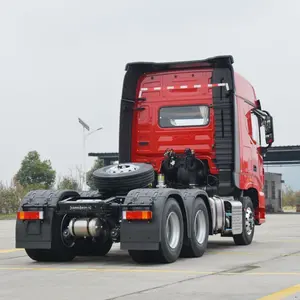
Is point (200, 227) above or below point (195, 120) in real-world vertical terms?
below

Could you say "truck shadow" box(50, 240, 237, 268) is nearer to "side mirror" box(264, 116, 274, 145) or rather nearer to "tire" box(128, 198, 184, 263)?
"tire" box(128, 198, 184, 263)

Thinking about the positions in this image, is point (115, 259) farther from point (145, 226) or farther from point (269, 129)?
point (269, 129)

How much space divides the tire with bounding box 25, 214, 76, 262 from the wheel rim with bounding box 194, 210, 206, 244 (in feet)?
7.31

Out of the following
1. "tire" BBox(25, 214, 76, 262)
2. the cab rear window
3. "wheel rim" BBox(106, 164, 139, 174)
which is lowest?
"tire" BBox(25, 214, 76, 262)

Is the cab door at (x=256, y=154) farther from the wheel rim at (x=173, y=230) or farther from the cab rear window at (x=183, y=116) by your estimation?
the wheel rim at (x=173, y=230)

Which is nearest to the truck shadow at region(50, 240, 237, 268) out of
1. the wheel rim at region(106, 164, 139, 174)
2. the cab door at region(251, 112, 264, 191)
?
the wheel rim at region(106, 164, 139, 174)

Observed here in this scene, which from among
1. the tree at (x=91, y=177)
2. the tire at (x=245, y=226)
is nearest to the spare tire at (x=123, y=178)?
the tree at (x=91, y=177)

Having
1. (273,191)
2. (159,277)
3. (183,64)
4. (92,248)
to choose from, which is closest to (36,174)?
(273,191)

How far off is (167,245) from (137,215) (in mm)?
702

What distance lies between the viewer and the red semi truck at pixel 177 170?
11742 millimetres

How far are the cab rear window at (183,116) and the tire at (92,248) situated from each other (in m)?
2.95

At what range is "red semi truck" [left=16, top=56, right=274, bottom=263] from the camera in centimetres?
1174

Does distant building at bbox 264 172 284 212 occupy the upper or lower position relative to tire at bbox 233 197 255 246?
upper

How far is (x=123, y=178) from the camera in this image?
12.2 metres
